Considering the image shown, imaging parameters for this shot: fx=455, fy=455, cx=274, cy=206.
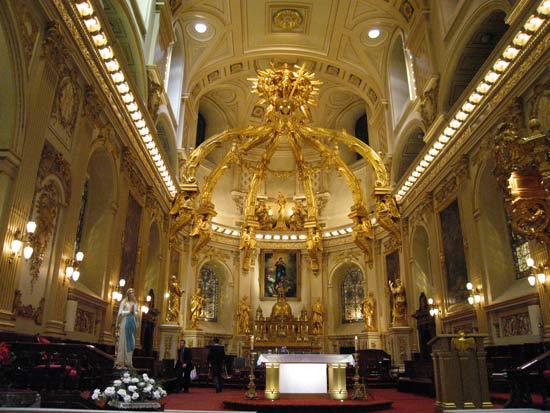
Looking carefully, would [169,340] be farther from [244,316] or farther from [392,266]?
[392,266]

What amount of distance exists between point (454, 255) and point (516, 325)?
3835 millimetres

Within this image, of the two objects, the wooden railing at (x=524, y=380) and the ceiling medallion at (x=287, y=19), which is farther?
the ceiling medallion at (x=287, y=19)

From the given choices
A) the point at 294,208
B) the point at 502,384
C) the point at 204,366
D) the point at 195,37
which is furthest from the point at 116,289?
the point at 294,208

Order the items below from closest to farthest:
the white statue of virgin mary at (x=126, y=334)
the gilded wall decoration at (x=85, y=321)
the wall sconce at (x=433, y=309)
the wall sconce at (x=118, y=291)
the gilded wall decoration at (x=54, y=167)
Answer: the white statue of virgin mary at (x=126, y=334), the gilded wall decoration at (x=54, y=167), the gilded wall decoration at (x=85, y=321), the wall sconce at (x=118, y=291), the wall sconce at (x=433, y=309)

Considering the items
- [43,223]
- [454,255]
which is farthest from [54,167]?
[454,255]

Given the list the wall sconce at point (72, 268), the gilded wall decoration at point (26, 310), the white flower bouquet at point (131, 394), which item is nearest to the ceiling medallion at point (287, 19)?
the wall sconce at point (72, 268)

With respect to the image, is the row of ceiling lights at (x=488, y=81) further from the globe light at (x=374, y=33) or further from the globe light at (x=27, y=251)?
the globe light at (x=27, y=251)

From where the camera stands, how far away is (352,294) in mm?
26156

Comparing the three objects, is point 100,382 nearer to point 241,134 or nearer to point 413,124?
point 241,134

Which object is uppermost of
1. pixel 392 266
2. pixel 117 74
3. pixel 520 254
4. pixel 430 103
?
pixel 430 103

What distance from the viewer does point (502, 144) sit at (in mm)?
7812

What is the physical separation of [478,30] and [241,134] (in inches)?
310

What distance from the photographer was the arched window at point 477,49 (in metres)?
13.6

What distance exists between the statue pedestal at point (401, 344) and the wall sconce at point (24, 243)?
15329 millimetres
